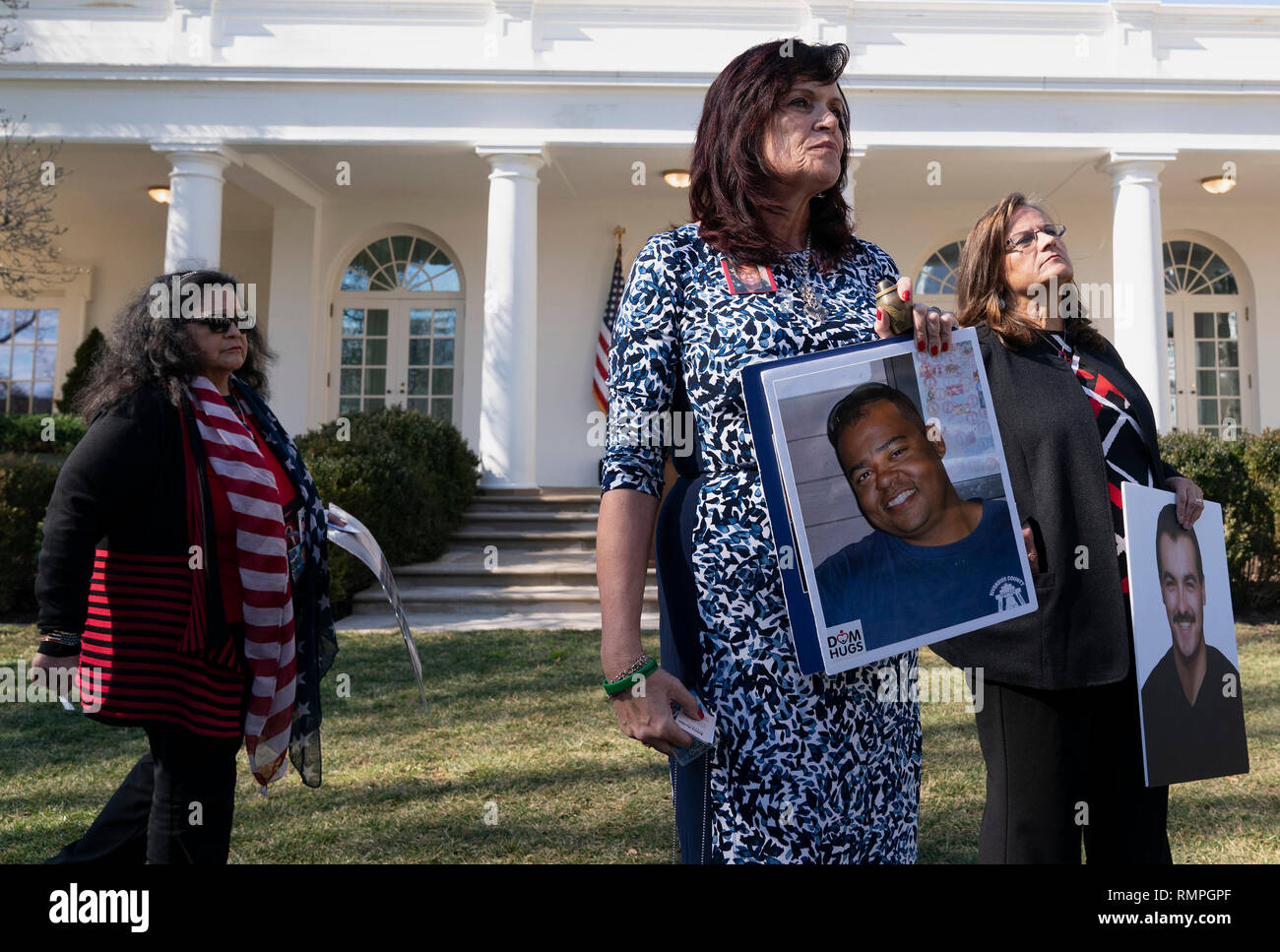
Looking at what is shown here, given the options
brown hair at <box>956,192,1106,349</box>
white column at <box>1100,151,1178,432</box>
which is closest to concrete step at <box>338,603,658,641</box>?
brown hair at <box>956,192,1106,349</box>

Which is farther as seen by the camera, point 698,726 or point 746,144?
point 746,144

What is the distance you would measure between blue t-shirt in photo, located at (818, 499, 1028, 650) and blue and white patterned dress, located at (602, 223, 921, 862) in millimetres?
117

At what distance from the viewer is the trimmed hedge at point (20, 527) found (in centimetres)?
880

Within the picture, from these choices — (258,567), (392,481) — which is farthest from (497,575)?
(258,567)

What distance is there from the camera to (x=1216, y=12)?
1270 centimetres

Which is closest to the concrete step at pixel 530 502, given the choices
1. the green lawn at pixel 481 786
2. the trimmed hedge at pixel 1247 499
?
the green lawn at pixel 481 786

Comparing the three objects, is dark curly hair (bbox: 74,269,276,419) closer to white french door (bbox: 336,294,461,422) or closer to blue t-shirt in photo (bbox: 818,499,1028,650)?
blue t-shirt in photo (bbox: 818,499,1028,650)

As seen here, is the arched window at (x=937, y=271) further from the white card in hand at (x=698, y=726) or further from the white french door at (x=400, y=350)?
the white card in hand at (x=698, y=726)

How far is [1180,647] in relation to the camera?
2.44 meters

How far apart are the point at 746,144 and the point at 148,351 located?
6.76ft

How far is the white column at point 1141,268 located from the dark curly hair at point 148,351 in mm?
11623

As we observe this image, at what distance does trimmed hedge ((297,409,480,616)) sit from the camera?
9.09 m

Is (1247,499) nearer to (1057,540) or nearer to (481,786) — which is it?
(481,786)

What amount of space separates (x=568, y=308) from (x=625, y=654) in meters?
14.0
